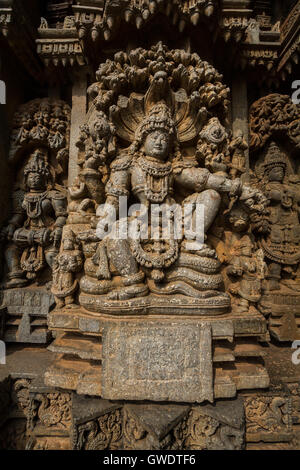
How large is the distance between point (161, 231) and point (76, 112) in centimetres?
270

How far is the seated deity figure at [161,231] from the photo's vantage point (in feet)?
8.87

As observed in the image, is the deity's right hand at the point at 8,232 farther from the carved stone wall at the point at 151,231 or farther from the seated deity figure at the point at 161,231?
the seated deity figure at the point at 161,231

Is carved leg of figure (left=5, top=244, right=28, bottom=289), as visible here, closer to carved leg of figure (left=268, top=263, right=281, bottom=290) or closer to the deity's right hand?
the deity's right hand

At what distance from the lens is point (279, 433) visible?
262 cm

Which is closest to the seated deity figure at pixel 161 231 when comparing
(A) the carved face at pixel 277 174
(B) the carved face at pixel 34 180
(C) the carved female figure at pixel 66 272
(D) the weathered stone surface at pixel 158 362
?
(C) the carved female figure at pixel 66 272

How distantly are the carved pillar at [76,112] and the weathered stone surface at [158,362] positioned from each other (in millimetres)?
2665

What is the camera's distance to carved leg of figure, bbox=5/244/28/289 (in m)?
3.95

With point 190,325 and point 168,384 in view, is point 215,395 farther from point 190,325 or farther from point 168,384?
point 190,325

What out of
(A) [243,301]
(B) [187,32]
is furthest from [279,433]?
(B) [187,32]

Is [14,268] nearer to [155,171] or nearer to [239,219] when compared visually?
[155,171]

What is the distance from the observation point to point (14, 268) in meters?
4.03

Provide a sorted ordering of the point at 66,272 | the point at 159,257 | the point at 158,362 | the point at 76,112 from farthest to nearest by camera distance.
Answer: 1. the point at 76,112
2. the point at 66,272
3. the point at 159,257
4. the point at 158,362

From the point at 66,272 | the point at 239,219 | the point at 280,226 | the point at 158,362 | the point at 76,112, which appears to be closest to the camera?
the point at 158,362

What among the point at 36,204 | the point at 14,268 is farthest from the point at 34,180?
the point at 14,268
